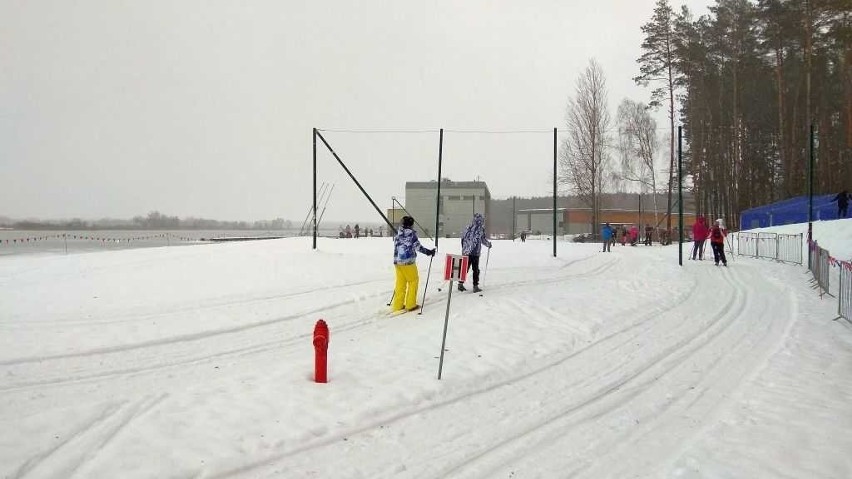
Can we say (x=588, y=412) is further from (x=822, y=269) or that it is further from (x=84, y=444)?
(x=822, y=269)

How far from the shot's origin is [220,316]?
10656 mm

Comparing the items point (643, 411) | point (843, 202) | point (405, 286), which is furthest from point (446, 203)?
point (643, 411)

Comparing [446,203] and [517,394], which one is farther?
[446,203]

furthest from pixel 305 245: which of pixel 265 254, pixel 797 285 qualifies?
pixel 797 285

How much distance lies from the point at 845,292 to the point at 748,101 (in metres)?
32.6

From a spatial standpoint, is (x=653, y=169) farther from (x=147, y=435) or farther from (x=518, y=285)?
(x=147, y=435)

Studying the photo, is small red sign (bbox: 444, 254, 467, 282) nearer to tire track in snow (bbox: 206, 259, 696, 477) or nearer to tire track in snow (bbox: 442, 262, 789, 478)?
tire track in snow (bbox: 206, 259, 696, 477)

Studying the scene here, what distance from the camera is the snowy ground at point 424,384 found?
4445 millimetres

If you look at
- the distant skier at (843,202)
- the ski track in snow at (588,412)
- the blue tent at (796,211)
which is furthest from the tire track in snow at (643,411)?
the blue tent at (796,211)

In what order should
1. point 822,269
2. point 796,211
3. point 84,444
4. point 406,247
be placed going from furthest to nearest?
point 796,211, point 822,269, point 406,247, point 84,444

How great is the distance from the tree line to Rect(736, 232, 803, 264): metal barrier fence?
4.77m

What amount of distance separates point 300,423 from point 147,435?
131 centimetres

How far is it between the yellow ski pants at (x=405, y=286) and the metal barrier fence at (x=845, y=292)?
7.93 metres

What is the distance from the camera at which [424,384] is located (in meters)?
6.43
